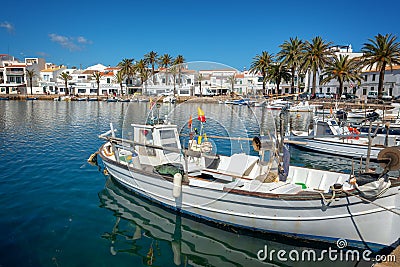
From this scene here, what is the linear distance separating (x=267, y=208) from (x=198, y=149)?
333 centimetres

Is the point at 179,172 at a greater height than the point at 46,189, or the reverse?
the point at 179,172

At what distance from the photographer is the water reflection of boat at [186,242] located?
8.48 m

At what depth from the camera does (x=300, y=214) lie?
28.7ft

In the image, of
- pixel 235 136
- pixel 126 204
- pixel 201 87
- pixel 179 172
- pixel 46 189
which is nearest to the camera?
pixel 201 87

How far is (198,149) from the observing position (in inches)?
428

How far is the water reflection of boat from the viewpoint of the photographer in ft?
27.8

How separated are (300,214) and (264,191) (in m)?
1.26

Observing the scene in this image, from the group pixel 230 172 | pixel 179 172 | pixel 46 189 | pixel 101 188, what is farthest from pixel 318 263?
pixel 46 189

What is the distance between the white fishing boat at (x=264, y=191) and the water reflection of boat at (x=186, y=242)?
363 millimetres

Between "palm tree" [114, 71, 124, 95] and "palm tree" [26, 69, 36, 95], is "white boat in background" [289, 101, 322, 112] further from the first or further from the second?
"palm tree" [26, 69, 36, 95]

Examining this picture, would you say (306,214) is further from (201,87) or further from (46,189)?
(46,189)

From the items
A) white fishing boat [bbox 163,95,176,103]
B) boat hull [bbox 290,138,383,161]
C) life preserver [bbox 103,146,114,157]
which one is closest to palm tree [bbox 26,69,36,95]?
life preserver [bbox 103,146,114,157]

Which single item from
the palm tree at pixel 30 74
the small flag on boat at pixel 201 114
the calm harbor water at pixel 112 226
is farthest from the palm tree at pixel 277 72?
the palm tree at pixel 30 74

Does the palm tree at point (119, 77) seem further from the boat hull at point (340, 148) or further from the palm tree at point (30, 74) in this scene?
the boat hull at point (340, 148)
